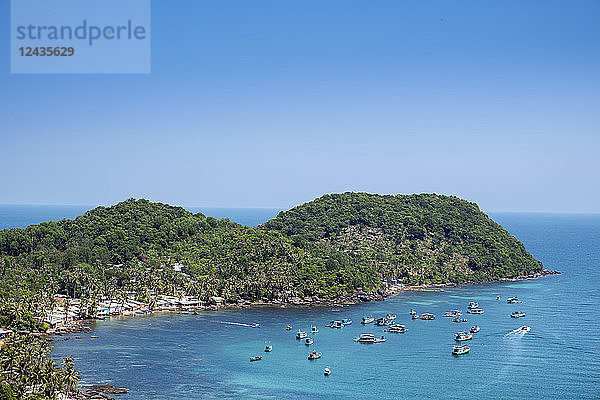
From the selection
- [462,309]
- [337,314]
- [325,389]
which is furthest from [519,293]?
[325,389]

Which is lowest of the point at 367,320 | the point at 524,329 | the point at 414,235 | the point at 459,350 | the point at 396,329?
the point at 459,350

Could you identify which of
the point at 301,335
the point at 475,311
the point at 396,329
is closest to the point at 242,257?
the point at 301,335

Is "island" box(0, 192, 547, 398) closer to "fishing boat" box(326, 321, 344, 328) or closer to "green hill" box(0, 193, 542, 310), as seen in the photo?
"green hill" box(0, 193, 542, 310)

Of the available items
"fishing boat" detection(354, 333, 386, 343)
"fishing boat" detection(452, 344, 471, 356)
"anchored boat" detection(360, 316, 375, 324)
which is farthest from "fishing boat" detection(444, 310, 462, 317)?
"fishing boat" detection(452, 344, 471, 356)

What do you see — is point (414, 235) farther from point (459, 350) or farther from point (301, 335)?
point (459, 350)

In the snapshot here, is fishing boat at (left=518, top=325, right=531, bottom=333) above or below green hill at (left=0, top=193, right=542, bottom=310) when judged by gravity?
below

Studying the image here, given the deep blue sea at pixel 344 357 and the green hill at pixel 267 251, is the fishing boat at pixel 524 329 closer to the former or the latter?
the deep blue sea at pixel 344 357

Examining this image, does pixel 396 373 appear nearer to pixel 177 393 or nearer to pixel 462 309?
pixel 177 393

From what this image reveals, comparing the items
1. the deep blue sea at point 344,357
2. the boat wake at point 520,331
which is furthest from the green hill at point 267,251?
the boat wake at point 520,331
